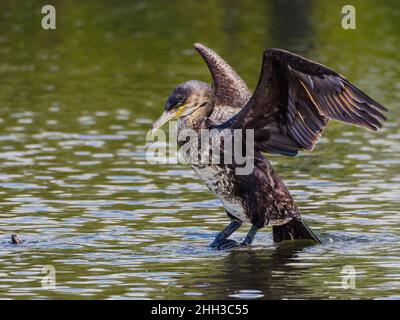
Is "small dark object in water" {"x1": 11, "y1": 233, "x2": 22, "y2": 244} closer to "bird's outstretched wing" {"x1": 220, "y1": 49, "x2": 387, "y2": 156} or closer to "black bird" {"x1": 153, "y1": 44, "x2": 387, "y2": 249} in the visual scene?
"black bird" {"x1": 153, "y1": 44, "x2": 387, "y2": 249}

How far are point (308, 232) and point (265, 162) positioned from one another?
0.83 metres

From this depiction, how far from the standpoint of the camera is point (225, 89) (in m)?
13.9

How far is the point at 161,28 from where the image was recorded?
30.2 m

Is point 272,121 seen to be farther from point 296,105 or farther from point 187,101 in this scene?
point 187,101

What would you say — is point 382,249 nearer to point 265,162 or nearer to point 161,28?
point 265,162

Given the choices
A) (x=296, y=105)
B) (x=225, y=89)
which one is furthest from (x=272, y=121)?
(x=225, y=89)

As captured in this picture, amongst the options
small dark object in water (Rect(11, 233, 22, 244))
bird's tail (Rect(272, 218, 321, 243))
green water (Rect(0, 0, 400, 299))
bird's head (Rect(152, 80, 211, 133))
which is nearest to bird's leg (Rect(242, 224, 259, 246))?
green water (Rect(0, 0, 400, 299))

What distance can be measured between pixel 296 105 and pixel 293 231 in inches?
55.6

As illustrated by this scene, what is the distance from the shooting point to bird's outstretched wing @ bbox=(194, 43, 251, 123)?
1361 cm

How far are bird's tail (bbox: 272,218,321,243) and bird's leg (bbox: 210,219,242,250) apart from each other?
0.44 metres

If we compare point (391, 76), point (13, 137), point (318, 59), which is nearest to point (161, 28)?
point (318, 59)

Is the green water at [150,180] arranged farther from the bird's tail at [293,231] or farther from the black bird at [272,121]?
the black bird at [272,121]

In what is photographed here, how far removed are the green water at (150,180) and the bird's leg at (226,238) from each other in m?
0.15

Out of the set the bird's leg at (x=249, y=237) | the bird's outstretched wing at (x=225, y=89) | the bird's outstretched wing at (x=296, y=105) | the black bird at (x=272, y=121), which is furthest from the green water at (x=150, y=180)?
the bird's outstretched wing at (x=225, y=89)
